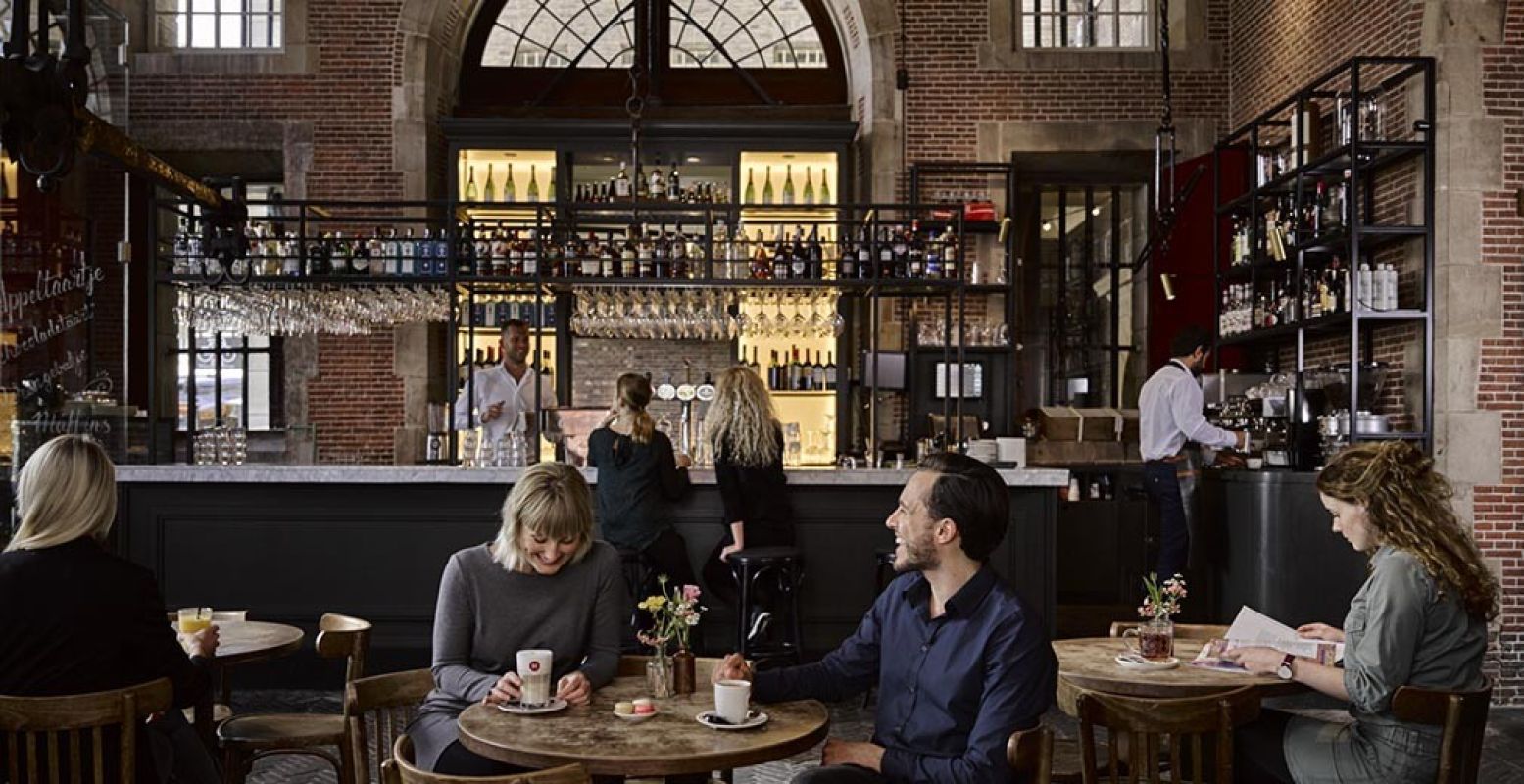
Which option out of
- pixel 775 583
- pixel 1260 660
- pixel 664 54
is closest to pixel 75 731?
pixel 1260 660

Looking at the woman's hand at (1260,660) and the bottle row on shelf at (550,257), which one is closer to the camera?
the woman's hand at (1260,660)

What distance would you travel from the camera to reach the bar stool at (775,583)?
7.09 m

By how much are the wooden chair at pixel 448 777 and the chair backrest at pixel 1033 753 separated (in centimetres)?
86

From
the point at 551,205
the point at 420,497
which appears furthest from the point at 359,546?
the point at 551,205

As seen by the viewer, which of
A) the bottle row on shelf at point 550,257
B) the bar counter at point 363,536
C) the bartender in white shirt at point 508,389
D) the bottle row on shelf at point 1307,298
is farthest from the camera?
the bartender in white shirt at point 508,389

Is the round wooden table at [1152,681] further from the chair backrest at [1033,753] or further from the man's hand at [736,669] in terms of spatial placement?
the man's hand at [736,669]

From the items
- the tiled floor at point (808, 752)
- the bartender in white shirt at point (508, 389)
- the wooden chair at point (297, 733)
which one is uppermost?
the bartender in white shirt at point (508, 389)

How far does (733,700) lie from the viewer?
10.7ft

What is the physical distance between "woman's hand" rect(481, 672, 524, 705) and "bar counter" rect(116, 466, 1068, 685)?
13.3 feet

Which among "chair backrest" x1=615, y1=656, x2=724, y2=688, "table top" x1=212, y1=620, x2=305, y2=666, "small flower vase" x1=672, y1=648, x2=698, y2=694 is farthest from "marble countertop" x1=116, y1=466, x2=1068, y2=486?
"small flower vase" x1=672, y1=648, x2=698, y2=694

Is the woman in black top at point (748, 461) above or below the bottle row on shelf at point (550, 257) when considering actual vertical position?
below

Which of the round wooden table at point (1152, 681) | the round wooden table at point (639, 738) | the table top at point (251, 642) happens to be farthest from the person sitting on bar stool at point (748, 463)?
the round wooden table at point (639, 738)

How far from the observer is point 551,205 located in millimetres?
8422

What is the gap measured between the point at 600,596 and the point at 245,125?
856cm
